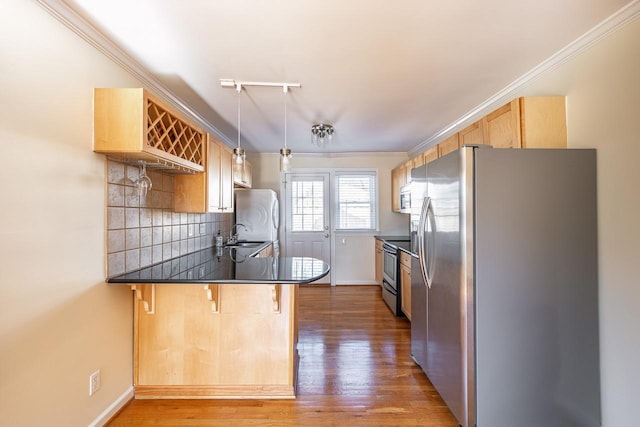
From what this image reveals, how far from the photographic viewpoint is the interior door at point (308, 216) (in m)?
4.81

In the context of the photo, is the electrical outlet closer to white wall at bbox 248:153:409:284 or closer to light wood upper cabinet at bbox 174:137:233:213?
light wood upper cabinet at bbox 174:137:233:213

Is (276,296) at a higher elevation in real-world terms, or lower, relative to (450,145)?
lower

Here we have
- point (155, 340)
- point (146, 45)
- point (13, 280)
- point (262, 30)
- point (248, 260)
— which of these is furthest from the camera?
point (248, 260)

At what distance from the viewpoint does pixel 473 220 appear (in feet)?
5.09

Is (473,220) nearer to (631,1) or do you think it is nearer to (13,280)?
(631,1)

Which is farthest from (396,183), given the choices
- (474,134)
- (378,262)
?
(474,134)

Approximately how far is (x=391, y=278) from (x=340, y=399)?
192cm

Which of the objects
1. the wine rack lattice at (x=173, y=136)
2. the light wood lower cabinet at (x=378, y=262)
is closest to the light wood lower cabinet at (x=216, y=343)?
the wine rack lattice at (x=173, y=136)

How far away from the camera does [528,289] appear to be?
156cm

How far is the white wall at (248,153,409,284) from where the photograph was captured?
4.79 meters

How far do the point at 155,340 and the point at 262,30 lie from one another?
2.21 metres

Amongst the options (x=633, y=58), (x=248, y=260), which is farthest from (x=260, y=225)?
(x=633, y=58)

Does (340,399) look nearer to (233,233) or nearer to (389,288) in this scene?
(389,288)

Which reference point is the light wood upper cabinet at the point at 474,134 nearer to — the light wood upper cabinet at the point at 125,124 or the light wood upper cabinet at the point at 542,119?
the light wood upper cabinet at the point at 542,119
